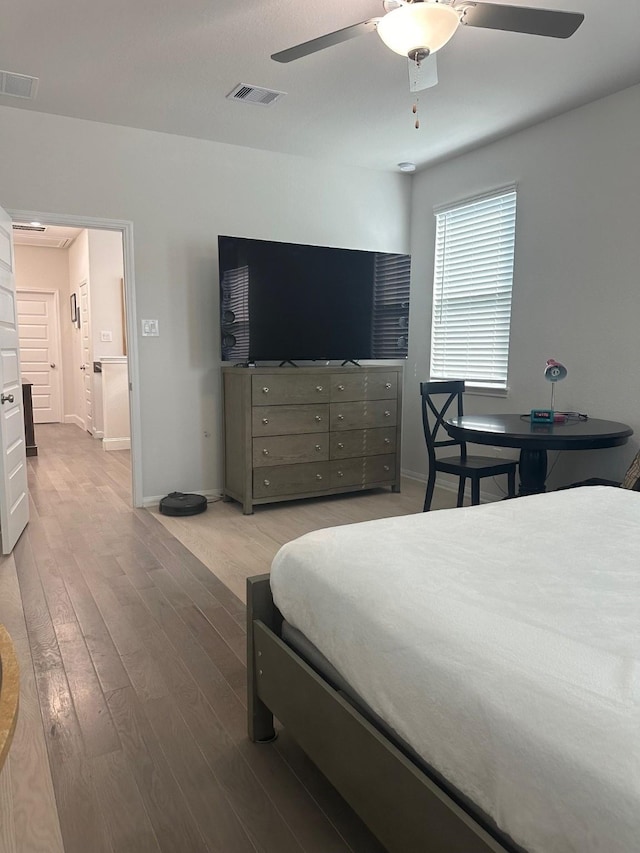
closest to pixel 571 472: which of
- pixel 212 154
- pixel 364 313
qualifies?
pixel 364 313

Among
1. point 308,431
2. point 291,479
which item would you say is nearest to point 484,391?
point 308,431

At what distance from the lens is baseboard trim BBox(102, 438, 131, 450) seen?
6884 mm

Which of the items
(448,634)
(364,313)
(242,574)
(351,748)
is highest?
(364,313)

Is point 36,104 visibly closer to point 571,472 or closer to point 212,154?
point 212,154

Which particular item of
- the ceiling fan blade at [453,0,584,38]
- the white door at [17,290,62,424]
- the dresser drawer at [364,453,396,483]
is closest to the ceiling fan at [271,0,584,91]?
the ceiling fan blade at [453,0,584,38]

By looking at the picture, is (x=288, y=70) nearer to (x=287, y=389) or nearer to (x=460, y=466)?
(x=287, y=389)

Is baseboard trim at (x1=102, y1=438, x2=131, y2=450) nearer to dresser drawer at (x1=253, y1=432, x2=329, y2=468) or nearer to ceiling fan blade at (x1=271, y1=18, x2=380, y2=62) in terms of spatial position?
dresser drawer at (x1=253, y1=432, x2=329, y2=468)

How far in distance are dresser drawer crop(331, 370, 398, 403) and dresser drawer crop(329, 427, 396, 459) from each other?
0.27m

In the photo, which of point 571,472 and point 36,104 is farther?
point 571,472

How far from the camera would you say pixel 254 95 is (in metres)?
3.49

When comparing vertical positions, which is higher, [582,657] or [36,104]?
[36,104]

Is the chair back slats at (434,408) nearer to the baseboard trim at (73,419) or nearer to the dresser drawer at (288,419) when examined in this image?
the dresser drawer at (288,419)

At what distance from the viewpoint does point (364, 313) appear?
15.6 ft

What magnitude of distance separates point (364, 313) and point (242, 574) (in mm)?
2503
